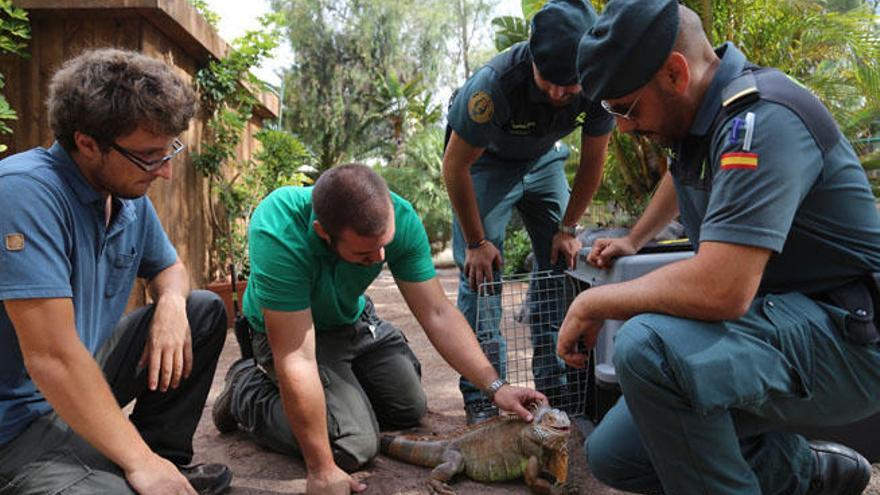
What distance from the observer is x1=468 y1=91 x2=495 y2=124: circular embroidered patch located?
3.43 metres

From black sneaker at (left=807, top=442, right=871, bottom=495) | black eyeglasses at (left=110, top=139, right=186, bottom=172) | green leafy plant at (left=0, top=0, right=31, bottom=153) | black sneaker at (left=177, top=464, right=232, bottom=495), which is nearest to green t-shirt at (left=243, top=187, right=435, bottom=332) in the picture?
black eyeglasses at (left=110, top=139, right=186, bottom=172)

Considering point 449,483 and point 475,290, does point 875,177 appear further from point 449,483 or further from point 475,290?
point 449,483

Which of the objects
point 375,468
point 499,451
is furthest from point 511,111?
point 375,468

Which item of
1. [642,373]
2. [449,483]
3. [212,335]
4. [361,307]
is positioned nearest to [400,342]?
[361,307]

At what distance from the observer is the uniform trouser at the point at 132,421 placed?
220cm

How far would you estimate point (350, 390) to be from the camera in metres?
3.49

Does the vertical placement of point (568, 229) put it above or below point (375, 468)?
above

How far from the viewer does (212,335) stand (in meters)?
2.96

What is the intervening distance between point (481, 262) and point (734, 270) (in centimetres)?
195

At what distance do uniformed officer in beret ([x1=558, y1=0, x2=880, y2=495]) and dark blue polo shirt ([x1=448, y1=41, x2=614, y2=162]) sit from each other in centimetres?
132

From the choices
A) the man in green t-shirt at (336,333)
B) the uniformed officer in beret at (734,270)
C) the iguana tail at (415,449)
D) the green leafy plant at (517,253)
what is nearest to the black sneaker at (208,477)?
the man in green t-shirt at (336,333)

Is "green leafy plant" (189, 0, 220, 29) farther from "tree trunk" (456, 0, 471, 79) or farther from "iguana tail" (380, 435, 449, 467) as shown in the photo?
"tree trunk" (456, 0, 471, 79)

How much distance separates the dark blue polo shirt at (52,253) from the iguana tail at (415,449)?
144 centimetres

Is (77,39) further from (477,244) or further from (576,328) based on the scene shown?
(576,328)
